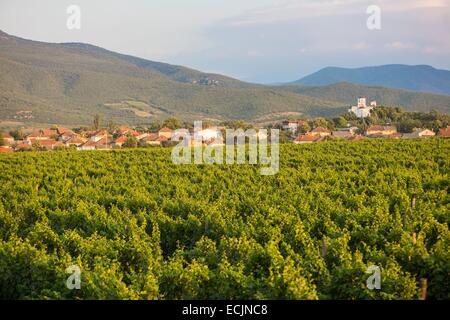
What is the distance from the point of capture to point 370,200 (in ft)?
46.0

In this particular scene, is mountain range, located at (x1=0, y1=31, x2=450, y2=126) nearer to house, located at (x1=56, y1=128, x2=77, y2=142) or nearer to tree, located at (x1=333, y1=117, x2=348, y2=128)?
house, located at (x1=56, y1=128, x2=77, y2=142)

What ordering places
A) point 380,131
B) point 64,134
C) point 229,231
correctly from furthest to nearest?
point 64,134 < point 380,131 < point 229,231

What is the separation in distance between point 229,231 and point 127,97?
469 ft

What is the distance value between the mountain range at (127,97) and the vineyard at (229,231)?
99417mm

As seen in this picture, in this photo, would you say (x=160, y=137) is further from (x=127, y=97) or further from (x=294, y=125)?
(x=127, y=97)

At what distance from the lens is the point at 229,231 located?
11031 mm

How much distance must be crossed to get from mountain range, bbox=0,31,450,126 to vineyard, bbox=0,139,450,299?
326ft

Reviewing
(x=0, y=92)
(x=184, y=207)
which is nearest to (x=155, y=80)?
(x=0, y=92)

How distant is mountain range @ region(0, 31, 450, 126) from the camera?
406 ft

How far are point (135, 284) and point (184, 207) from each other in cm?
641

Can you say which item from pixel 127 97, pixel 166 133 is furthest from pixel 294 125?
pixel 127 97

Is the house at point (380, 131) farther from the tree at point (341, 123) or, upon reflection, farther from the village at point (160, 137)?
the tree at point (341, 123)

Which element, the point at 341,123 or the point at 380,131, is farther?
the point at 341,123
